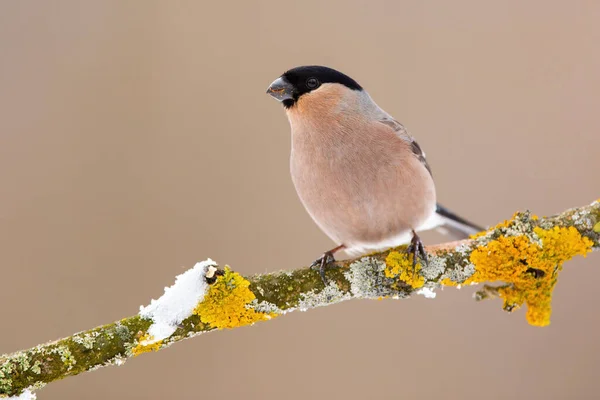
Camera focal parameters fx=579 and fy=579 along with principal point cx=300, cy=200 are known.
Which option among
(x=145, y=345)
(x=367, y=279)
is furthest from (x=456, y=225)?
(x=145, y=345)

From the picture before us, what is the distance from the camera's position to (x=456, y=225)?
120 inches

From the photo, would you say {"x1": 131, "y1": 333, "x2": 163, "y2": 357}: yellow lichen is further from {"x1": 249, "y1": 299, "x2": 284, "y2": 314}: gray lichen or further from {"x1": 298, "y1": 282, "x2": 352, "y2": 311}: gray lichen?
{"x1": 298, "y1": 282, "x2": 352, "y2": 311}: gray lichen

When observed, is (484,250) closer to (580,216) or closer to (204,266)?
(580,216)

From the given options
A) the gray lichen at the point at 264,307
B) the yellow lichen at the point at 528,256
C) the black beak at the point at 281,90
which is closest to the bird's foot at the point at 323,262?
the gray lichen at the point at 264,307

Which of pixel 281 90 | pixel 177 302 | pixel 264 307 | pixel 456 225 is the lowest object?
pixel 456 225

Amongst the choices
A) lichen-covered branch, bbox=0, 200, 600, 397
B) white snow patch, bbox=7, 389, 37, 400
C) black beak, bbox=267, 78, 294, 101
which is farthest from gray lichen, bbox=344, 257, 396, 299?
white snow patch, bbox=7, 389, 37, 400

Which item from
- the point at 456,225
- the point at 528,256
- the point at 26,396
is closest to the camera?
the point at 26,396

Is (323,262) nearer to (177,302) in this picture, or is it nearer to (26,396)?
(177,302)

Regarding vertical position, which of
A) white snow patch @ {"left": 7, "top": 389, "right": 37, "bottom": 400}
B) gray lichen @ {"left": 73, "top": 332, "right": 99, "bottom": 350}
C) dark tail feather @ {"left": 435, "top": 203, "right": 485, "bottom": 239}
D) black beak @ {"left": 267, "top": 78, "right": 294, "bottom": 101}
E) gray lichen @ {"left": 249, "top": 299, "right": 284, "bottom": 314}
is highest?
black beak @ {"left": 267, "top": 78, "right": 294, "bottom": 101}

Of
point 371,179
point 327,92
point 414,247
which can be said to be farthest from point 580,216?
point 327,92

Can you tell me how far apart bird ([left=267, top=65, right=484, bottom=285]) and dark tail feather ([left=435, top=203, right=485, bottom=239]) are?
0.31 m

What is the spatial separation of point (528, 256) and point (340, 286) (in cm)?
70

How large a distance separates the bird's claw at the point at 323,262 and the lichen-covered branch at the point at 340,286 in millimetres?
23

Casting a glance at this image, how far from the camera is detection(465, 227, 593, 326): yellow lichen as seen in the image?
212 centimetres
